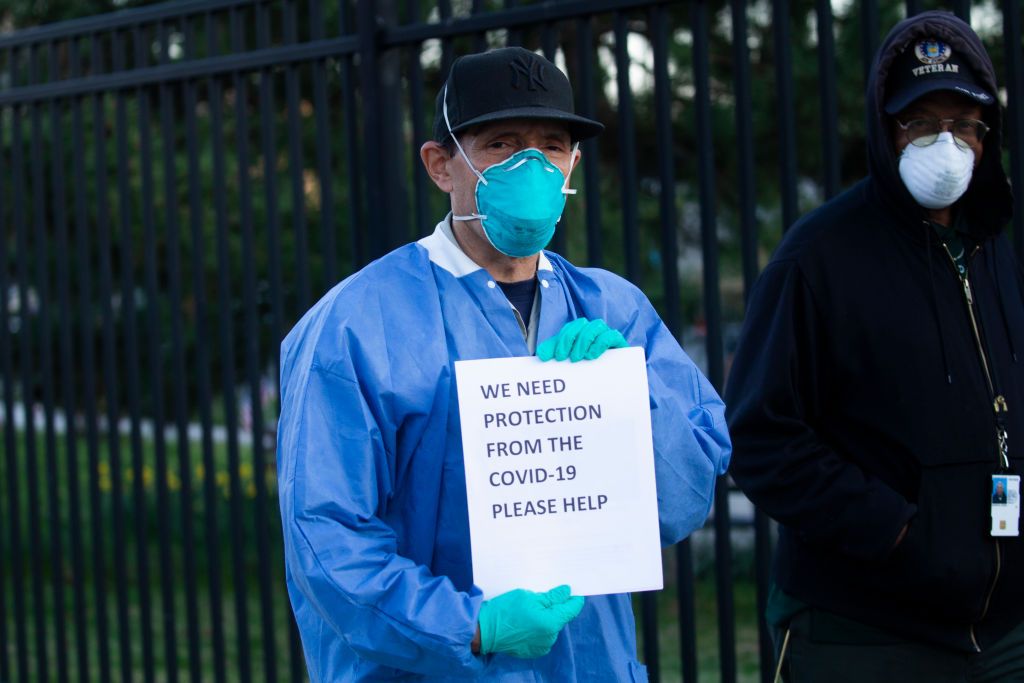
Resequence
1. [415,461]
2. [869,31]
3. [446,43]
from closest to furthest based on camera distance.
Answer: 1. [415,461]
2. [869,31]
3. [446,43]

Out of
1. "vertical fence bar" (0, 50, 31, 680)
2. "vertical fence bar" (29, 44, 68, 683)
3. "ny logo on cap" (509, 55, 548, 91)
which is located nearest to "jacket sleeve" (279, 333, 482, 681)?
"ny logo on cap" (509, 55, 548, 91)

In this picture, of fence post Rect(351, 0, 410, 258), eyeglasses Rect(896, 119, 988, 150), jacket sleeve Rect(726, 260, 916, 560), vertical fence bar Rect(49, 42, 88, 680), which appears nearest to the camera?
jacket sleeve Rect(726, 260, 916, 560)

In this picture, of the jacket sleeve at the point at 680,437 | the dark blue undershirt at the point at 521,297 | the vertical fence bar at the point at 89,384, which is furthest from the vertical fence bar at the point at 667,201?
the vertical fence bar at the point at 89,384

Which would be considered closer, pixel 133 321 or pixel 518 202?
pixel 518 202

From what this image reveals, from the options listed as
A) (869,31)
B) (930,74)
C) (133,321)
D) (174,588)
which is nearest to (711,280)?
(869,31)

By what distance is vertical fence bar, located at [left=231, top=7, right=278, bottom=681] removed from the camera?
4398 millimetres

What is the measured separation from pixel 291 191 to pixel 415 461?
3474 millimetres

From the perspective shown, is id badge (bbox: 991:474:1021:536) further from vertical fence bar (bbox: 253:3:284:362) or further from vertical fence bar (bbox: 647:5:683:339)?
vertical fence bar (bbox: 253:3:284:362)

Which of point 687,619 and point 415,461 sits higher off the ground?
point 415,461

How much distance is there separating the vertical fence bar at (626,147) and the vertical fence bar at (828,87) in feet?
1.79

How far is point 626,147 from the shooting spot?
3.83m

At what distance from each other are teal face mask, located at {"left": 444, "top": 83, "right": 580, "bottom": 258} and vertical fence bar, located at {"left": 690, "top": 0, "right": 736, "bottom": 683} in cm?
142

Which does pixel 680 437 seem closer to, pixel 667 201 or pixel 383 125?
pixel 667 201

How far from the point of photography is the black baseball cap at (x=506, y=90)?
2264mm
